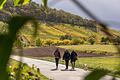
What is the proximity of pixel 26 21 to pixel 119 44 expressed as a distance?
0.52 ft

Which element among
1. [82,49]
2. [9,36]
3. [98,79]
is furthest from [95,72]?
[82,49]

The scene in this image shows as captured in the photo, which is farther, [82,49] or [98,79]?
[82,49]

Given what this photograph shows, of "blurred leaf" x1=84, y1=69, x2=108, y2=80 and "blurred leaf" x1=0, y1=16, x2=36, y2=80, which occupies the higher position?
"blurred leaf" x1=0, y1=16, x2=36, y2=80

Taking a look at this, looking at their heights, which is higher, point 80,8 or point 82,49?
point 82,49

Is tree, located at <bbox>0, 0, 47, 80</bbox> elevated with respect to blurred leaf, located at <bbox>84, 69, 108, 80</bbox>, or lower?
elevated

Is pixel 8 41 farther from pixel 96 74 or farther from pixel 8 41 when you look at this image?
pixel 96 74

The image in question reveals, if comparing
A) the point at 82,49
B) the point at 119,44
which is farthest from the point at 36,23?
the point at 82,49

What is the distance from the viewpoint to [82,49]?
40500 mm

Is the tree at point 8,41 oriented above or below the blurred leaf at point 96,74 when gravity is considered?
above

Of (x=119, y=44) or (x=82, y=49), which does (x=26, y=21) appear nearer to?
(x=119, y=44)

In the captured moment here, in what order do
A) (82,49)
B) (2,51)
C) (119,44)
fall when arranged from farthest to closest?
(82,49), (119,44), (2,51)

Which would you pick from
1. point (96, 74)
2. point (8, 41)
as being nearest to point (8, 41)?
point (8, 41)

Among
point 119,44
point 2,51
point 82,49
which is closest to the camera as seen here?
point 2,51

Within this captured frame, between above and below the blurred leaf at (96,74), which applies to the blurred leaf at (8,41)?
above
